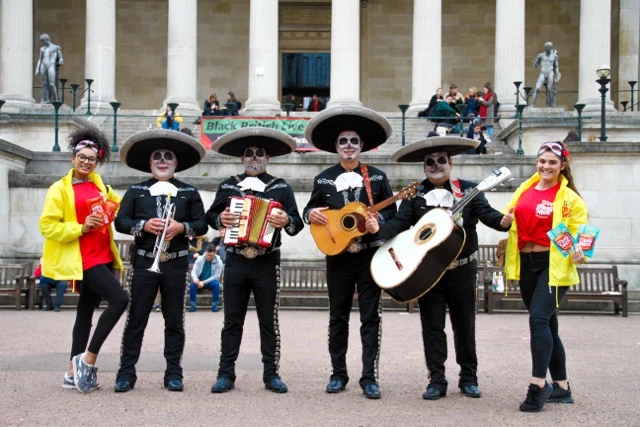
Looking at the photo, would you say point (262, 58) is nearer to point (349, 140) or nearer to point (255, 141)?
point (255, 141)

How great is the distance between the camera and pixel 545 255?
858 cm

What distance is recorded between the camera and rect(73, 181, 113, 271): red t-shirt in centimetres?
916

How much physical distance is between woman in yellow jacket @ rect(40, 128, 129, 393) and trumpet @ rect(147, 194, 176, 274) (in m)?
0.39

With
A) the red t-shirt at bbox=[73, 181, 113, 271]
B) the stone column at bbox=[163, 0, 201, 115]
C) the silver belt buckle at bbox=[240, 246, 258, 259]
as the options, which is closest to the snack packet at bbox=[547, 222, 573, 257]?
the silver belt buckle at bbox=[240, 246, 258, 259]

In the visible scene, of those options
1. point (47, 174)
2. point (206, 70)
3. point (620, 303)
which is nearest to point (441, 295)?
point (620, 303)

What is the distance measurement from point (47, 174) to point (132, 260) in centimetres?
1347

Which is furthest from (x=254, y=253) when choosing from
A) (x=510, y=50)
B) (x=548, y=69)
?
(x=510, y=50)

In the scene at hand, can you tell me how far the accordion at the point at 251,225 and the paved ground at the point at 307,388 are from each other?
1.26 meters

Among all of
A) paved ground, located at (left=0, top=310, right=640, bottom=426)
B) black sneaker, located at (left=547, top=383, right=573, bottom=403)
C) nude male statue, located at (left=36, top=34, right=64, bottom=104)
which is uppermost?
nude male statue, located at (left=36, top=34, right=64, bottom=104)

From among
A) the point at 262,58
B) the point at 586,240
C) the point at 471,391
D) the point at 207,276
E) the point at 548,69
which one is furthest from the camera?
the point at 262,58

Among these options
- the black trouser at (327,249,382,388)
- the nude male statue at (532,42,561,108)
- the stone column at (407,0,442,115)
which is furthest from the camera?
the stone column at (407,0,442,115)

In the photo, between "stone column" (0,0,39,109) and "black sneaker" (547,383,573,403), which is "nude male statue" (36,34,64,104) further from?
"black sneaker" (547,383,573,403)

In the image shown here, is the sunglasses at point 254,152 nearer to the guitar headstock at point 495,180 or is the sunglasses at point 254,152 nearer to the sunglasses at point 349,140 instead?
the sunglasses at point 349,140

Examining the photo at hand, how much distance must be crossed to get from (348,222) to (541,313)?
5.68 ft
